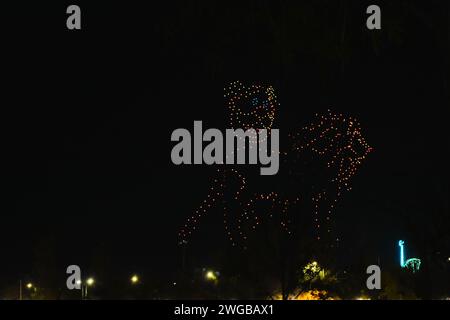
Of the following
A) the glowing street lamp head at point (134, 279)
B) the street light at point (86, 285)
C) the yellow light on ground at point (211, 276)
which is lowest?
the street light at point (86, 285)

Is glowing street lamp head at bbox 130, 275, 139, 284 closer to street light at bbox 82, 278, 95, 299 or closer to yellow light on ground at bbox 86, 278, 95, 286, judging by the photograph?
street light at bbox 82, 278, 95, 299

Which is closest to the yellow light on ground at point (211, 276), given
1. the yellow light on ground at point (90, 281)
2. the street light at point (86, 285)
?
the street light at point (86, 285)

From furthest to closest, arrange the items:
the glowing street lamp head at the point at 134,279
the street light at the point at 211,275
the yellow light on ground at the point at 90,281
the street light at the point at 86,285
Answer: the yellow light on ground at the point at 90,281 < the glowing street lamp head at the point at 134,279 < the street light at the point at 211,275 < the street light at the point at 86,285

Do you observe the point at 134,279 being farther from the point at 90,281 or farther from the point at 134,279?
the point at 90,281

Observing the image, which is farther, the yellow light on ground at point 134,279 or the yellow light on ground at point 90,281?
the yellow light on ground at point 90,281

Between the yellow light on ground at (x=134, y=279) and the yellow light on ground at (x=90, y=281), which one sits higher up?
the yellow light on ground at (x=134, y=279)

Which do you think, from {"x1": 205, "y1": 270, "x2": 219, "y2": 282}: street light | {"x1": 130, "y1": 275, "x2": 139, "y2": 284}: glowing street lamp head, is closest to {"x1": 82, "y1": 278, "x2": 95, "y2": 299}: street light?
{"x1": 130, "y1": 275, "x2": 139, "y2": 284}: glowing street lamp head

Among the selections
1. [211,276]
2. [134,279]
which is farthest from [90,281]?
[211,276]

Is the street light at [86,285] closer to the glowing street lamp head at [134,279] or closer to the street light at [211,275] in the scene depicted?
the glowing street lamp head at [134,279]

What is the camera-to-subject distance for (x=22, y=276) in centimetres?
4053

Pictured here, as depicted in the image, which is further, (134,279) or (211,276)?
(134,279)

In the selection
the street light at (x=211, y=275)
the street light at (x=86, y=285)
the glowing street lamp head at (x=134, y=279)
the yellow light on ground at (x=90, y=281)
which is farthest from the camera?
the yellow light on ground at (x=90, y=281)
